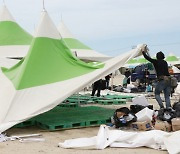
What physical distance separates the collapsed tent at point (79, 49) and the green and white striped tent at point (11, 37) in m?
2.02

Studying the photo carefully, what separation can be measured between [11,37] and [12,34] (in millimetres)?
195

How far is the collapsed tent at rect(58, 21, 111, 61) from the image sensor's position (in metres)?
14.5

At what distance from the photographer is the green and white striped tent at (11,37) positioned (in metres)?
12.7

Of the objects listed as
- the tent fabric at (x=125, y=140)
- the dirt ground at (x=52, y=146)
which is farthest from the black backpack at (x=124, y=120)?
the tent fabric at (x=125, y=140)

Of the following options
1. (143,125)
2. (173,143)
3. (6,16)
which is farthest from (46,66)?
(6,16)

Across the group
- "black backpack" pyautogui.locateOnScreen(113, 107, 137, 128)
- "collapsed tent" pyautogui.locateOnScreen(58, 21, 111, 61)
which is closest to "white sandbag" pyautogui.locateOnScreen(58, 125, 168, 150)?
"black backpack" pyautogui.locateOnScreen(113, 107, 137, 128)

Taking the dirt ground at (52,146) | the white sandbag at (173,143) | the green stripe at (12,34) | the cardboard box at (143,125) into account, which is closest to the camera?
the white sandbag at (173,143)

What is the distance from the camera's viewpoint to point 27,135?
6484 mm

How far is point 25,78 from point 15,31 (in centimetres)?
646

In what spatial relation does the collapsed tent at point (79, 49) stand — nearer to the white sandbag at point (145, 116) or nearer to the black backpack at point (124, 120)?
the black backpack at point (124, 120)

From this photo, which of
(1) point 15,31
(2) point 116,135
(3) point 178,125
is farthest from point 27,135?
(1) point 15,31

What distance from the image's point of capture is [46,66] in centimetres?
774

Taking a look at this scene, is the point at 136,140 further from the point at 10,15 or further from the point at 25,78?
the point at 10,15

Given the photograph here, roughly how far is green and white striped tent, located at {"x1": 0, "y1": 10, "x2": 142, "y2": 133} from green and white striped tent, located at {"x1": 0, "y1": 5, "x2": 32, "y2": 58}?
4190mm
